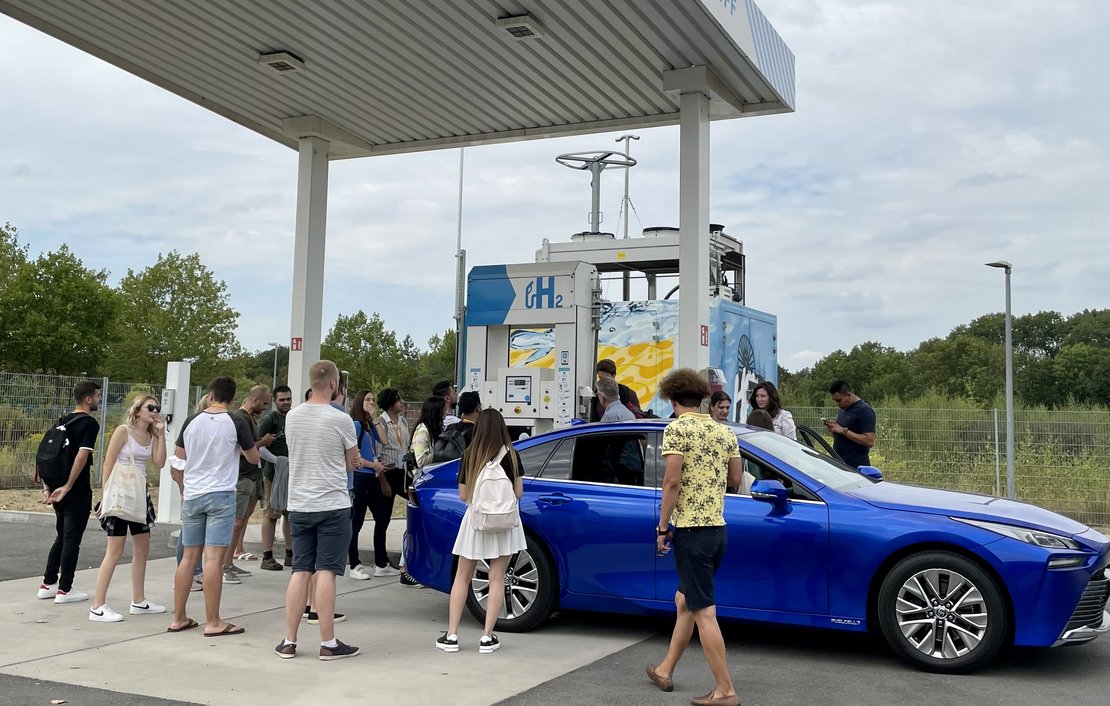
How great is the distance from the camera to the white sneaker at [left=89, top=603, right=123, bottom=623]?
7418 mm

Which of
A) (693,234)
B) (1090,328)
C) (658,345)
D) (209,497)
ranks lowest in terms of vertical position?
(209,497)

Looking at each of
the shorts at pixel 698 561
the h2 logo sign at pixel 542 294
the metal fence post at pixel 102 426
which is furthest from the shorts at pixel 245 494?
the metal fence post at pixel 102 426

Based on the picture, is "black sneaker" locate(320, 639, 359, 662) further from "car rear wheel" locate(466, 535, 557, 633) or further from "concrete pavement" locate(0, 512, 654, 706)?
"car rear wheel" locate(466, 535, 557, 633)

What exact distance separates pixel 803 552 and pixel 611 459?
4.97ft

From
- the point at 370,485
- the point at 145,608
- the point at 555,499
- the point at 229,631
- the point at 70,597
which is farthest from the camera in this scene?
the point at 370,485

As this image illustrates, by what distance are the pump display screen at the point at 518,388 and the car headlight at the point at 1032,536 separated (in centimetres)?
628

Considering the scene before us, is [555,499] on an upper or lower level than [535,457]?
lower

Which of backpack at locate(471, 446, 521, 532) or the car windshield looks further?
the car windshield

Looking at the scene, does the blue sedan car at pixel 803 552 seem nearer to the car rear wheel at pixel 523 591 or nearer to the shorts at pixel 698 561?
the car rear wheel at pixel 523 591

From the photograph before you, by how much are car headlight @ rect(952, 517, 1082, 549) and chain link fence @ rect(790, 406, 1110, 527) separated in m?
10.2

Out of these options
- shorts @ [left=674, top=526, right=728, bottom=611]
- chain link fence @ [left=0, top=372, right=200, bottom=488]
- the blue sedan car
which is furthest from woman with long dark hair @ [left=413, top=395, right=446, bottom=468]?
chain link fence @ [left=0, top=372, right=200, bottom=488]

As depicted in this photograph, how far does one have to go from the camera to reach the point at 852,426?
410 inches

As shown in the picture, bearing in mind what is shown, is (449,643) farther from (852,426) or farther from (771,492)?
(852,426)

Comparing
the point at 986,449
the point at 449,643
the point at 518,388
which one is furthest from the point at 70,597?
the point at 986,449
